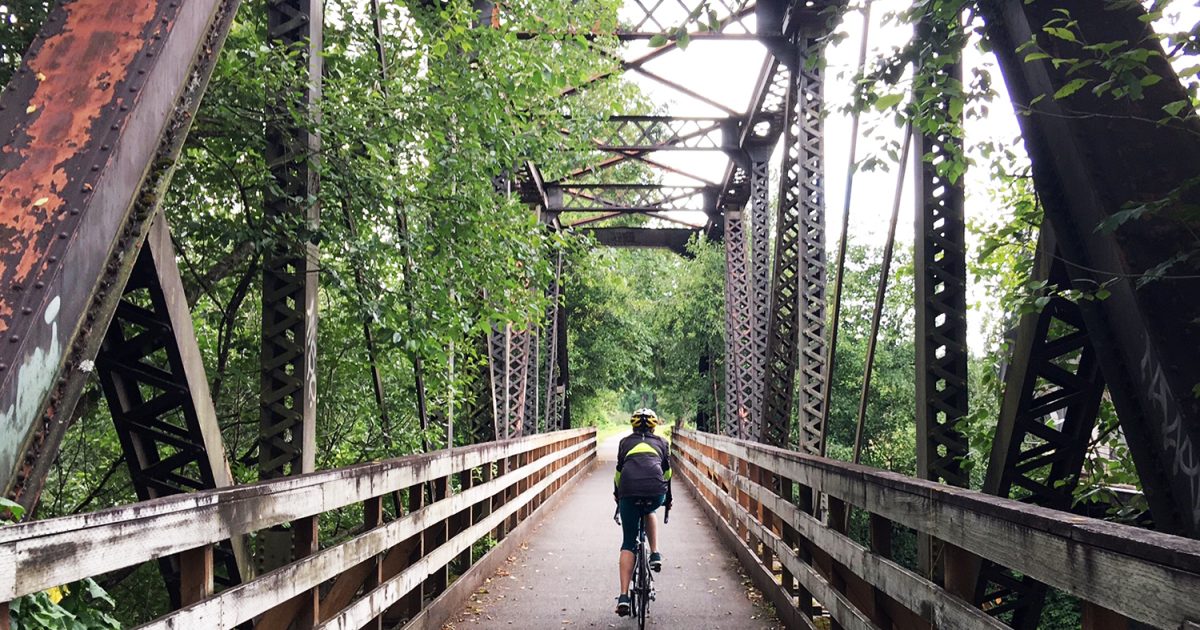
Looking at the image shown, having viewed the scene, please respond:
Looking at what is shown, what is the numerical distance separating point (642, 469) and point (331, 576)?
3.46m

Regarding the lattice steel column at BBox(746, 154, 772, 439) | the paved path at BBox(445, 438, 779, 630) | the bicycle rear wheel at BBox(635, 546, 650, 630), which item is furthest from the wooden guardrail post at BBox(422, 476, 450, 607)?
the lattice steel column at BBox(746, 154, 772, 439)

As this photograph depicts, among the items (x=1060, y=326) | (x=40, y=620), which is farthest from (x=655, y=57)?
(x=40, y=620)

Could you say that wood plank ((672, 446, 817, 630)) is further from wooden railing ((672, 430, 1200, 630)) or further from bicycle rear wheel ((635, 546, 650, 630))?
bicycle rear wheel ((635, 546, 650, 630))

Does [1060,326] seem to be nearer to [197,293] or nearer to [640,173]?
[197,293]

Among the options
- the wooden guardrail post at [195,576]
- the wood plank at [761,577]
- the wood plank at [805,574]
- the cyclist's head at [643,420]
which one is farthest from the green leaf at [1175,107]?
the cyclist's head at [643,420]

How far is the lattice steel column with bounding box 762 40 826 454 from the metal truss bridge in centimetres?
217

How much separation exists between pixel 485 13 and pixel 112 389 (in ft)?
22.2

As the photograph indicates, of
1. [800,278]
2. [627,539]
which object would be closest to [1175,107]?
[627,539]

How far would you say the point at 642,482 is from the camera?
7.09 meters

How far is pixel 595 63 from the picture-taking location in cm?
1034

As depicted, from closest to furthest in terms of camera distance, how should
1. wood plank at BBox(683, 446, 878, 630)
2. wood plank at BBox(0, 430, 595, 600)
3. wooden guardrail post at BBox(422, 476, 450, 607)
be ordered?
wood plank at BBox(0, 430, 595, 600) → wood plank at BBox(683, 446, 878, 630) → wooden guardrail post at BBox(422, 476, 450, 607)

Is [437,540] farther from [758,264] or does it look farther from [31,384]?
[758,264]

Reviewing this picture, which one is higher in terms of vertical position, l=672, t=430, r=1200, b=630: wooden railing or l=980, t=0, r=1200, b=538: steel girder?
l=980, t=0, r=1200, b=538: steel girder

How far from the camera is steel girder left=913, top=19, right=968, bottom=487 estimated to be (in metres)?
4.99
